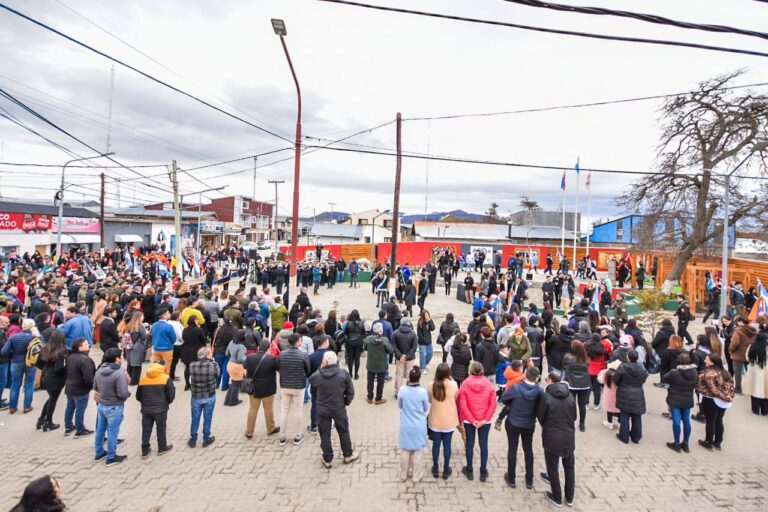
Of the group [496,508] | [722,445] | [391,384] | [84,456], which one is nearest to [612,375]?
[722,445]

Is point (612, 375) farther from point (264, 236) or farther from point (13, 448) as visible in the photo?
point (264, 236)

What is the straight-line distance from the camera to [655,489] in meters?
5.27

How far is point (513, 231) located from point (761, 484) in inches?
1992

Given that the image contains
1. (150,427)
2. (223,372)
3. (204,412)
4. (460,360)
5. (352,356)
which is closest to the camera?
(150,427)

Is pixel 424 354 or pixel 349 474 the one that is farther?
pixel 424 354

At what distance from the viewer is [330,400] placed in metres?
5.48

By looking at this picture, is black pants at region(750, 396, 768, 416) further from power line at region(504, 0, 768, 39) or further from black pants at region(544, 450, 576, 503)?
power line at region(504, 0, 768, 39)

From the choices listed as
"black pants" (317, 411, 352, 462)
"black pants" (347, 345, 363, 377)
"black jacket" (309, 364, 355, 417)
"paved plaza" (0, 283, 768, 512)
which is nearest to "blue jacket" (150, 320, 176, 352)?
"paved plaza" (0, 283, 768, 512)

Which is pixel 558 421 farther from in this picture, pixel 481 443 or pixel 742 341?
pixel 742 341

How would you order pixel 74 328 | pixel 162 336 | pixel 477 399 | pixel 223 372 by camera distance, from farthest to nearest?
pixel 223 372 → pixel 162 336 → pixel 74 328 → pixel 477 399

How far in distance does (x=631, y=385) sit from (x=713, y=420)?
4.60ft

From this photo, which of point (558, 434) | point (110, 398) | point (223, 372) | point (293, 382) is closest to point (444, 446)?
point (558, 434)

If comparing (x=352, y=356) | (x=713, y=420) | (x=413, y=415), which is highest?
(x=413, y=415)

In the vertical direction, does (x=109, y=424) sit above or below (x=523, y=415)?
below
